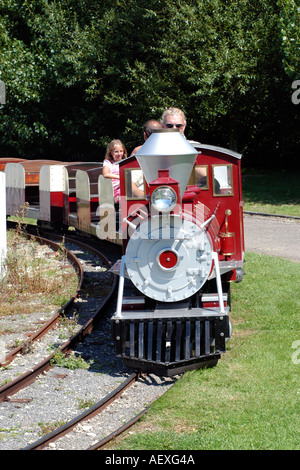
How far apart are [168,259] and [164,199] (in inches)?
24.0

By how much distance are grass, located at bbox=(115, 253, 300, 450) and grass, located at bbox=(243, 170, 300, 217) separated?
966 centimetres

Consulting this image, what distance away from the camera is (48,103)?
25859 millimetres

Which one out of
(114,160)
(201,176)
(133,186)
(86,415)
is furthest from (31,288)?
(86,415)

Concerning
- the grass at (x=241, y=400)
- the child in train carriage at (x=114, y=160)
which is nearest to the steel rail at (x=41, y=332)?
the child in train carriage at (x=114, y=160)

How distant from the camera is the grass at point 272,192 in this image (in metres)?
17.0

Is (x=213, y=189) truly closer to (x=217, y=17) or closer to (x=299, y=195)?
(x=299, y=195)

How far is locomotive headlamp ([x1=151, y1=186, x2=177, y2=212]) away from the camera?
534cm

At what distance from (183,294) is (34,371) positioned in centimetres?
163

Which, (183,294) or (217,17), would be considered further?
(217,17)

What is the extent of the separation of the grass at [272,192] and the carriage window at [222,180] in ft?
30.7

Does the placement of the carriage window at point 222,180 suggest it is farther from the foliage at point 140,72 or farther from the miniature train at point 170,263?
the foliage at point 140,72

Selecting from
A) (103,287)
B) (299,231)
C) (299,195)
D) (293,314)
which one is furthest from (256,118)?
(293,314)

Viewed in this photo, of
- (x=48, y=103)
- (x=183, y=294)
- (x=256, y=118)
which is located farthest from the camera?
(x=48, y=103)

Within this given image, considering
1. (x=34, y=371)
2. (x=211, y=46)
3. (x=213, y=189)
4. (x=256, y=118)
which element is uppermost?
A: (x=211, y=46)
